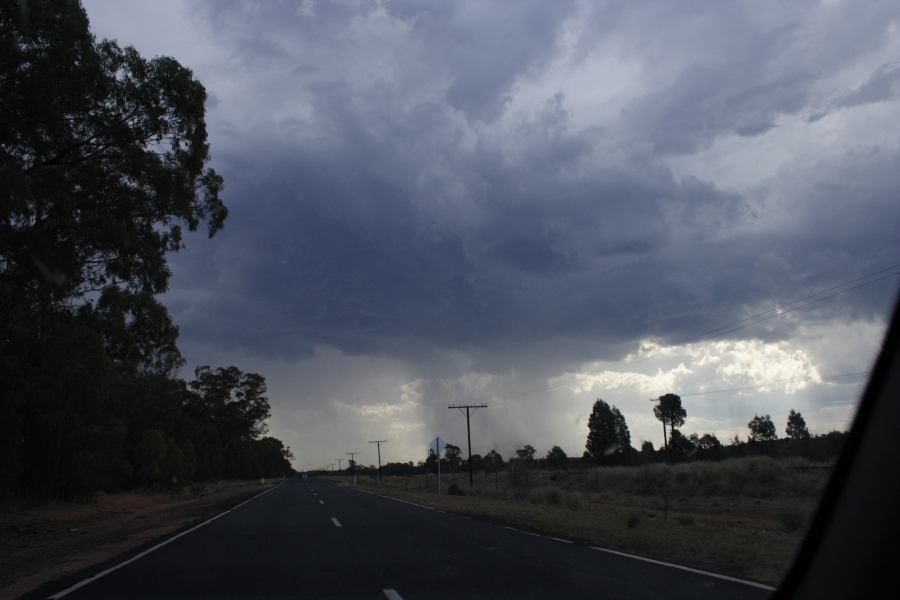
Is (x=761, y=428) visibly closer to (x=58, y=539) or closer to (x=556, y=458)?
(x=556, y=458)

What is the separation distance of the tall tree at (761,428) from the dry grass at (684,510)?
46.3 m

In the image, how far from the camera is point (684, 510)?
36281 millimetres

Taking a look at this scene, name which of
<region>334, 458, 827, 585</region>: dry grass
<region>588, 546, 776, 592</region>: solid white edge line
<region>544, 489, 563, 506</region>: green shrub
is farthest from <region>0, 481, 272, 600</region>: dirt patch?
<region>544, 489, 563, 506</region>: green shrub

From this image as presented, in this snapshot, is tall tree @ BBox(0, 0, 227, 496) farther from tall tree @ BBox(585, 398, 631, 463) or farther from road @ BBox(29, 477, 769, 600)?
tall tree @ BBox(585, 398, 631, 463)

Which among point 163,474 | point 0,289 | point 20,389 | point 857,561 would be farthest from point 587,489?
point 857,561

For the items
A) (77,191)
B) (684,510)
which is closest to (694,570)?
(77,191)

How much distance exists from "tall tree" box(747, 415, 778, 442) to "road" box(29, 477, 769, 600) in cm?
10269

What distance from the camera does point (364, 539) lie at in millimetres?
16469

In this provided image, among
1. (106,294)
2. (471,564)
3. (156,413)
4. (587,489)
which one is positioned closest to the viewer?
(471,564)

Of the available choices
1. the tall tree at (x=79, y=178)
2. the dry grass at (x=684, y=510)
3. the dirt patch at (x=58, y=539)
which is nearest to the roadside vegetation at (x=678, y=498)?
the dry grass at (x=684, y=510)

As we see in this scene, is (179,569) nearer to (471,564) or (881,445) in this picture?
(471,564)

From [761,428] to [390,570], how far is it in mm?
112579

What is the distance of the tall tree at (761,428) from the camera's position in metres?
110

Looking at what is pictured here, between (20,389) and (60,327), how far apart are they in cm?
746
